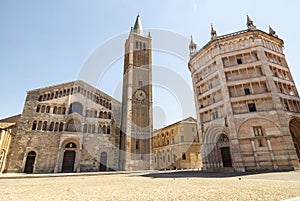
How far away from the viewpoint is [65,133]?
1096 inches

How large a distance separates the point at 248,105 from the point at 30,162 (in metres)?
33.6

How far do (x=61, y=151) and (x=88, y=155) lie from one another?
14.4ft

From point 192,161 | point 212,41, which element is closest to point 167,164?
point 192,161

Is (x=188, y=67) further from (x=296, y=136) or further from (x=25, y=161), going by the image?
(x=25, y=161)

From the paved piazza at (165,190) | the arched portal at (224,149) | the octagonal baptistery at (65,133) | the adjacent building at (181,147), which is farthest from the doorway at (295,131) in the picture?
the octagonal baptistery at (65,133)

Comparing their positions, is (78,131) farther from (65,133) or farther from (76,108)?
(76,108)

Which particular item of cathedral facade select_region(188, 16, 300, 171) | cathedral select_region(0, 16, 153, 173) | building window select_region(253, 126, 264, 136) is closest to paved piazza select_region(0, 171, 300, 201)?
cathedral facade select_region(188, 16, 300, 171)

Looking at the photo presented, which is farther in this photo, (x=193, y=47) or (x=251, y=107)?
(x=193, y=47)

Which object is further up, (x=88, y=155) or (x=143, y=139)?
(x=143, y=139)

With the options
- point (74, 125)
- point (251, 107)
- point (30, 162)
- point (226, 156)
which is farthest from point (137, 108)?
point (251, 107)

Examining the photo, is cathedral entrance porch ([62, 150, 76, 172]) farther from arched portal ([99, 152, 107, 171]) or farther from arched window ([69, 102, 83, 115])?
arched window ([69, 102, 83, 115])

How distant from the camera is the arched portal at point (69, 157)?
27.4 m

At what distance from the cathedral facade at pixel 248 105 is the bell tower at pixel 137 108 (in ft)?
43.1

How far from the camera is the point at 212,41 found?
82.9ft
